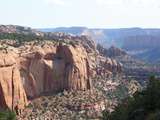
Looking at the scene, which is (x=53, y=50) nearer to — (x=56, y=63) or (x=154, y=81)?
(x=56, y=63)

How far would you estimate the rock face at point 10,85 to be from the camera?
9831 centimetres

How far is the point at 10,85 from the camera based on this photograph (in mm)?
100188

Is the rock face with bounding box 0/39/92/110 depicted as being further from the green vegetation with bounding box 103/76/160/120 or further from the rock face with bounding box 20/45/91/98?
the green vegetation with bounding box 103/76/160/120

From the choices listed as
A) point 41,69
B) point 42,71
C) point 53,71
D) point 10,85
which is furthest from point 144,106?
point 53,71

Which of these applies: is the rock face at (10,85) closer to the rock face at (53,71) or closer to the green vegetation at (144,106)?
the rock face at (53,71)

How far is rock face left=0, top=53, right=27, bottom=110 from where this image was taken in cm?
9831

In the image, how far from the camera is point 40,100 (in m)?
108

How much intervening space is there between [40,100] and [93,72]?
99.8 ft

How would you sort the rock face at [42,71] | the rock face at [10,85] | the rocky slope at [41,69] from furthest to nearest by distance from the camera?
the rocky slope at [41,69] → the rock face at [42,71] → the rock face at [10,85]

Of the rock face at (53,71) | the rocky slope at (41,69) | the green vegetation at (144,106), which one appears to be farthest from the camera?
the rock face at (53,71)

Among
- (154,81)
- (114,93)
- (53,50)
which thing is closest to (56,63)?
(53,50)

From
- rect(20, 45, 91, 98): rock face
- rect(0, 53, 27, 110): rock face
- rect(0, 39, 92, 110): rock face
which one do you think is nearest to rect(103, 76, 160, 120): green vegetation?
rect(0, 53, 27, 110): rock face

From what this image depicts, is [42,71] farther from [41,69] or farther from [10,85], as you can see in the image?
[10,85]

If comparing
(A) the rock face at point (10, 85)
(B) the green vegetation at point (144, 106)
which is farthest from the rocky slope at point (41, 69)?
(B) the green vegetation at point (144, 106)
